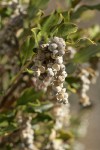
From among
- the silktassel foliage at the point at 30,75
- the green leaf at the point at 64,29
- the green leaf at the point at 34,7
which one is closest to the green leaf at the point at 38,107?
the silktassel foliage at the point at 30,75

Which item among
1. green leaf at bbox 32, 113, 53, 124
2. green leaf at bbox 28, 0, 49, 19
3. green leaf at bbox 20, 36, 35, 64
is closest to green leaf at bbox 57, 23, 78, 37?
green leaf at bbox 20, 36, 35, 64

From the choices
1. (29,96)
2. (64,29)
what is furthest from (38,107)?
(64,29)

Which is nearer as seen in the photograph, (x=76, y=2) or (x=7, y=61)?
(x=76, y=2)

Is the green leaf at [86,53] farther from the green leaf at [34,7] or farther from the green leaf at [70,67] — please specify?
the green leaf at [34,7]

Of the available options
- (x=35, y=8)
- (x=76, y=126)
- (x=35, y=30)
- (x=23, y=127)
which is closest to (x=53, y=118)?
(x=23, y=127)

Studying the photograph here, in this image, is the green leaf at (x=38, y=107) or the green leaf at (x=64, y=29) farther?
the green leaf at (x=38, y=107)

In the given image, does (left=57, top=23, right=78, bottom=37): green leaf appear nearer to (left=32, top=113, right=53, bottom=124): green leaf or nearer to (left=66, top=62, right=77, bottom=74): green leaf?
(left=66, top=62, right=77, bottom=74): green leaf

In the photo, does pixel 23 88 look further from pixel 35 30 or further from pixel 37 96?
pixel 35 30
